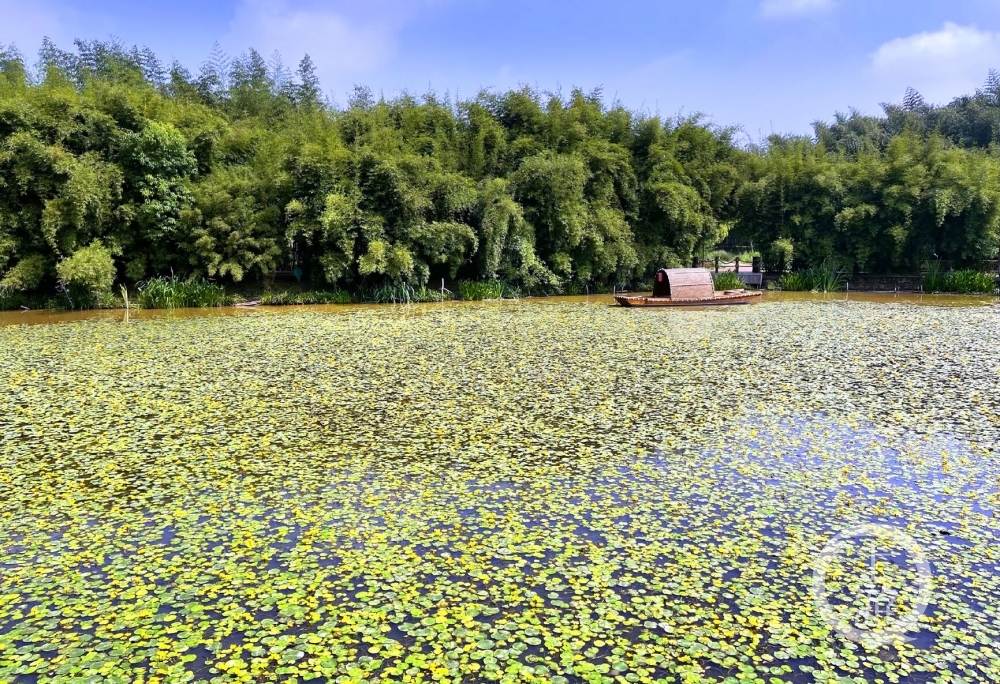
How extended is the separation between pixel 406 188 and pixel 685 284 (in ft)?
22.7

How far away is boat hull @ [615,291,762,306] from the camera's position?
15.4 m

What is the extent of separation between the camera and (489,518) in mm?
3867

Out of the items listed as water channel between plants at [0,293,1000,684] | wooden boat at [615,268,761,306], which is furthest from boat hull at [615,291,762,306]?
water channel between plants at [0,293,1000,684]

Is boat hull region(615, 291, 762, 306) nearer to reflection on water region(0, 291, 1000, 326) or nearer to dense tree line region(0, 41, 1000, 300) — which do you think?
reflection on water region(0, 291, 1000, 326)

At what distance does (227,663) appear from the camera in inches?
101

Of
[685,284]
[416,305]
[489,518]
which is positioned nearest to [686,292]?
[685,284]

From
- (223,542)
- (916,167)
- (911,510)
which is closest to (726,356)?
(911,510)

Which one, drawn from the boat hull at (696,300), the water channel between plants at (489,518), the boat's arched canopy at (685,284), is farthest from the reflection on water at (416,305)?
the water channel between plants at (489,518)

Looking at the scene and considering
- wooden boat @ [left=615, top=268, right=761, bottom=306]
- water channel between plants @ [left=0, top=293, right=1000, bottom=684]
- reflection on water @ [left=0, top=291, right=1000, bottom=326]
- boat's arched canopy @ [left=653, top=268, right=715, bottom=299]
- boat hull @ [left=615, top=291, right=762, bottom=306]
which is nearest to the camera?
water channel between plants @ [left=0, top=293, right=1000, bottom=684]

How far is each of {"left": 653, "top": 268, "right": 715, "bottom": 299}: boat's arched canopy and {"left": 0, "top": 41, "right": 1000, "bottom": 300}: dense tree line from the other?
3920 millimetres

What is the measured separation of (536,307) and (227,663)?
13.8 metres

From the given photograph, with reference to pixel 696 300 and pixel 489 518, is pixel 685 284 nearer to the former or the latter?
pixel 696 300

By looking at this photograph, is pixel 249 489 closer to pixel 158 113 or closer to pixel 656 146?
pixel 158 113

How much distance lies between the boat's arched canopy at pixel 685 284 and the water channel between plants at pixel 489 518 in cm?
760
